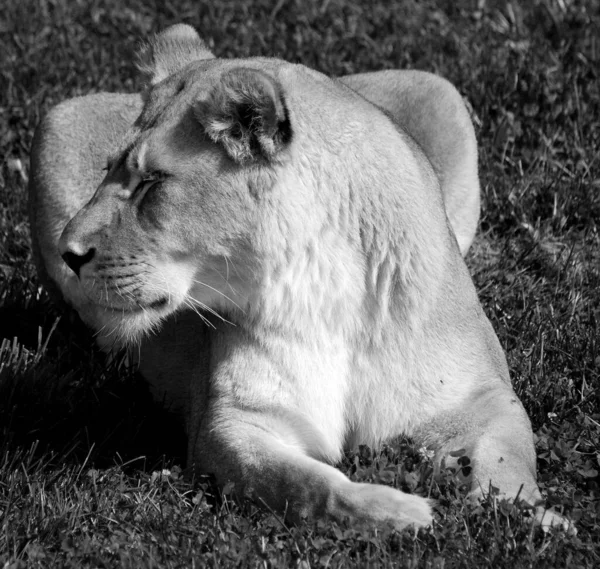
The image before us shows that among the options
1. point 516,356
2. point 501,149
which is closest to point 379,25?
point 501,149

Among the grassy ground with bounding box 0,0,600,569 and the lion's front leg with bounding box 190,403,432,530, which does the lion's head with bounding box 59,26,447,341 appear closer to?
the lion's front leg with bounding box 190,403,432,530

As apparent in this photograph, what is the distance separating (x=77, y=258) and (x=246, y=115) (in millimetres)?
773

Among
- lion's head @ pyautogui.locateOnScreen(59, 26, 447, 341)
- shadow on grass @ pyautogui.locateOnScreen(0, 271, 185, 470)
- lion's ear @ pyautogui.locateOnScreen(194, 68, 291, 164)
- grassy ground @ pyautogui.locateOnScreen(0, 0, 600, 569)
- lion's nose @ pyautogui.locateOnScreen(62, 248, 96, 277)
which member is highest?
lion's ear @ pyautogui.locateOnScreen(194, 68, 291, 164)

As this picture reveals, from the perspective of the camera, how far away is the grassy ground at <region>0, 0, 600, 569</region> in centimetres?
328

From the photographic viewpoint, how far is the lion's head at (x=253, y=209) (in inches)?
137

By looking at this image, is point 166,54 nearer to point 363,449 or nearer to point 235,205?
point 235,205

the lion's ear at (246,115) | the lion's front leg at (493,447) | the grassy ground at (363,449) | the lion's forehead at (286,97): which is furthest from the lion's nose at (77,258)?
the lion's front leg at (493,447)

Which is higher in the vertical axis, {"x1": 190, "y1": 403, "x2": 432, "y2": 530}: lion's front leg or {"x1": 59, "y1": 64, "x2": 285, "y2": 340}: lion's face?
{"x1": 59, "y1": 64, "x2": 285, "y2": 340}: lion's face

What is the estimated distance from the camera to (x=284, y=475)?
135 inches

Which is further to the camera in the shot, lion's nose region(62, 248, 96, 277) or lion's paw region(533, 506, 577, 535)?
lion's nose region(62, 248, 96, 277)

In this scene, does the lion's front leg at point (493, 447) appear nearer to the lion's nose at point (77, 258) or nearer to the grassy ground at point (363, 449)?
the grassy ground at point (363, 449)

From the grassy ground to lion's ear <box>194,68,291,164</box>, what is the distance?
1.13 metres

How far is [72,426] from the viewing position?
13.9ft

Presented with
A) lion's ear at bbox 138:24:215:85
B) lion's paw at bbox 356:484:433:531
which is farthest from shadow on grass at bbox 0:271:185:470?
lion's ear at bbox 138:24:215:85
